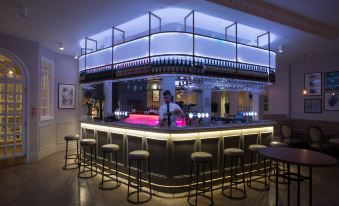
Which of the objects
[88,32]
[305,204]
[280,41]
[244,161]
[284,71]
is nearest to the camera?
[305,204]

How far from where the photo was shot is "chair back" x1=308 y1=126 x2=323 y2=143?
20.9 ft

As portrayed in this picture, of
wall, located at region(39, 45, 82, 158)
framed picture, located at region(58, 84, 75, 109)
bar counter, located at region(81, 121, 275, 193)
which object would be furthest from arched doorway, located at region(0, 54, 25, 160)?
bar counter, located at region(81, 121, 275, 193)

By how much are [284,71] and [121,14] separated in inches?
272

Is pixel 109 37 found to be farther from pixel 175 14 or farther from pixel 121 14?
pixel 175 14

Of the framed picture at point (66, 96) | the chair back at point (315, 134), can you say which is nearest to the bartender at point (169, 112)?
the chair back at point (315, 134)

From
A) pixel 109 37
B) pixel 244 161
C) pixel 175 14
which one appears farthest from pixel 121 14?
pixel 244 161

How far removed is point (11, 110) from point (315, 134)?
330 inches

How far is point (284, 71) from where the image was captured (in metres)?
8.66

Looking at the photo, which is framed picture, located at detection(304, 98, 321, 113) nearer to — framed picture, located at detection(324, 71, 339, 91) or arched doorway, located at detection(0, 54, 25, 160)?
framed picture, located at detection(324, 71, 339, 91)

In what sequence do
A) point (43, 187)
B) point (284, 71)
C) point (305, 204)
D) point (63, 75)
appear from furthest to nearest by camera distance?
point (284, 71), point (63, 75), point (43, 187), point (305, 204)

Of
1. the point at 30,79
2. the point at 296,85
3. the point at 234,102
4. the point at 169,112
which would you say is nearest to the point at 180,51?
the point at 169,112

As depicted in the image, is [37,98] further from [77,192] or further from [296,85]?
[296,85]

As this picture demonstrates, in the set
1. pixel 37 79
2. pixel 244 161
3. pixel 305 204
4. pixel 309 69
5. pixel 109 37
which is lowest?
pixel 305 204

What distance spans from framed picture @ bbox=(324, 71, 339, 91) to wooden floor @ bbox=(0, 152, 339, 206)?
327 centimetres
